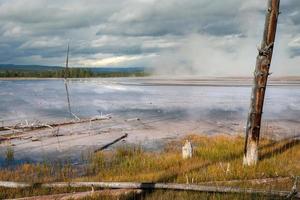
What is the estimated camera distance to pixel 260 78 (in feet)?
36.7

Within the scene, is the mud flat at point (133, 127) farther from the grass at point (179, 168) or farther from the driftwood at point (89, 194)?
the driftwood at point (89, 194)

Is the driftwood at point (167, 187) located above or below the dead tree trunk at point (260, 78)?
below

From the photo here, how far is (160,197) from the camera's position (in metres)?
8.72

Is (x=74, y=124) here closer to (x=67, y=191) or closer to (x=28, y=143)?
(x=28, y=143)

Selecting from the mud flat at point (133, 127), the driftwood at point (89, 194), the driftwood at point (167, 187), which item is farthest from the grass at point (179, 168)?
the mud flat at point (133, 127)

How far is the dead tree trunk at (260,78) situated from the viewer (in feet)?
36.2

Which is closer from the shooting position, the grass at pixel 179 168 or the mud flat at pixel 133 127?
the grass at pixel 179 168

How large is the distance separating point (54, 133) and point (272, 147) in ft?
30.7

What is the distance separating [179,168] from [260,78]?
3241 mm

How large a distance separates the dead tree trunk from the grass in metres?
0.52

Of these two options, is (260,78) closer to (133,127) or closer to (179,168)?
(179,168)

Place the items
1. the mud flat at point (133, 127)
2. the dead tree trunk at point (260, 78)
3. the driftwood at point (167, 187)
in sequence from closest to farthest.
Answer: the driftwood at point (167, 187) < the dead tree trunk at point (260, 78) < the mud flat at point (133, 127)

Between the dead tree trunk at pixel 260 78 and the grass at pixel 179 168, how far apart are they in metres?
0.52

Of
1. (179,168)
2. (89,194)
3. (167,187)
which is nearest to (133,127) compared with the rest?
(179,168)
